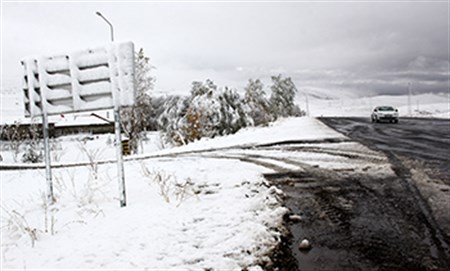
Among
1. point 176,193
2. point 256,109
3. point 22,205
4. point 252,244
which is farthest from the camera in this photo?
point 256,109

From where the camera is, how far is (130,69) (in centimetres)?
514

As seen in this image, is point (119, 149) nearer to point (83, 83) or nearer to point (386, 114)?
point (83, 83)

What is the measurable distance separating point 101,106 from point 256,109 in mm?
28143

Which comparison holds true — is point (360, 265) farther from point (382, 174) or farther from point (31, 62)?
point (31, 62)

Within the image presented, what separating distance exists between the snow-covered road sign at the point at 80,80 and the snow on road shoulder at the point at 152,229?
5.04 ft

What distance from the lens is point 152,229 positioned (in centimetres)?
432

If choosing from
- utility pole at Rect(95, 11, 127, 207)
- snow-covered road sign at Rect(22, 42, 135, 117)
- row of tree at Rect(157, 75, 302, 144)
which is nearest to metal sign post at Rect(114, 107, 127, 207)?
utility pole at Rect(95, 11, 127, 207)

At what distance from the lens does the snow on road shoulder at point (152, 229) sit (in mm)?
3576

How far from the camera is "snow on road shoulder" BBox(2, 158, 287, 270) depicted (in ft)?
11.7

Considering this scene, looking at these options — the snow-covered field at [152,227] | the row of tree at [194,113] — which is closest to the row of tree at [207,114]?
the row of tree at [194,113]

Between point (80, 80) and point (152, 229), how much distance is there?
2.55 m

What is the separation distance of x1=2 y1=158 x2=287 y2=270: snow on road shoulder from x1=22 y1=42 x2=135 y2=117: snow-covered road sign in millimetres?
1536

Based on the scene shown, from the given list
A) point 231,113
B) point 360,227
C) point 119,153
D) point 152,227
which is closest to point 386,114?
point 231,113

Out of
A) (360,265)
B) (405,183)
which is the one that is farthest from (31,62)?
(405,183)
